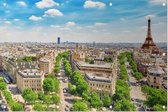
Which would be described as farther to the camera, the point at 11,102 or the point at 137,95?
the point at 137,95

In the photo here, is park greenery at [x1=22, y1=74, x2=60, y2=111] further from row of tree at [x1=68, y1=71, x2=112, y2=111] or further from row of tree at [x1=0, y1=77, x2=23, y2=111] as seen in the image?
row of tree at [x1=68, y1=71, x2=112, y2=111]

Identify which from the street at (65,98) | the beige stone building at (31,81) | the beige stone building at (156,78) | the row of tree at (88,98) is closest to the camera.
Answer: the row of tree at (88,98)

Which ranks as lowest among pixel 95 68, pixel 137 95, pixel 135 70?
pixel 137 95

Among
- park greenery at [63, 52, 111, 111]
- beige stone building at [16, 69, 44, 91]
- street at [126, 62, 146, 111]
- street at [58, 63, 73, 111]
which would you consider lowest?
street at [126, 62, 146, 111]

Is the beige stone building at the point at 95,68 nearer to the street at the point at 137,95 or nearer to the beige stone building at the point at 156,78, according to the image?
the street at the point at 137,95

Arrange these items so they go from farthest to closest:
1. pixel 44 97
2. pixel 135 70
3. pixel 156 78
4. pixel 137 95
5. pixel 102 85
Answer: pixel 135 70 < pixel 156 78 < pixel 137 95 < pixel 102 85 < pixel 44 97

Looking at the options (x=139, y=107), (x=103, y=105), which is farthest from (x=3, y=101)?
(x=139, y=107)

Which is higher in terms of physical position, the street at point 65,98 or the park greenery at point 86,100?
the park greenery at point 86,100

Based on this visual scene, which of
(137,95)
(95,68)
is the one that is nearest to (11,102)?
(137,95)

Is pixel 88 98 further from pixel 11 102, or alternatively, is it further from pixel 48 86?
pixel 11 102

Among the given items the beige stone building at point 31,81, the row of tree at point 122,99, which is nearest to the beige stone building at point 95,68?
the row of tree at point 122,99

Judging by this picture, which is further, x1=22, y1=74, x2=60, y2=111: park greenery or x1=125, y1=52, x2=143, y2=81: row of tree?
x1=125, y1=52, x2=143, y2=81: row of tree

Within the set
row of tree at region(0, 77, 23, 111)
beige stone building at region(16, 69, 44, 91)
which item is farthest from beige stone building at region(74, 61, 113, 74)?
row of tree at region(0, 77, 23, 111)
